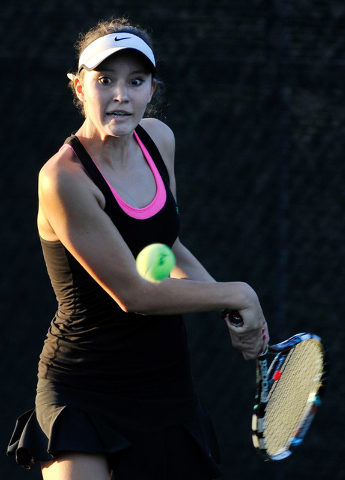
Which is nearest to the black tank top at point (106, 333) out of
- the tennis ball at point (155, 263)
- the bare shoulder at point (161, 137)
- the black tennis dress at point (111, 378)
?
the black tennis dress at point (111, 378)

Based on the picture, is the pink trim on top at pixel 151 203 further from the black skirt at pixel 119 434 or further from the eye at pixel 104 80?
the black skirt at pixel 119 434

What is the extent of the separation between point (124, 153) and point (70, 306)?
1.42 ft

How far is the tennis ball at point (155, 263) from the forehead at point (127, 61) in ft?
1.53

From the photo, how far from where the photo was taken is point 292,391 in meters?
2.47

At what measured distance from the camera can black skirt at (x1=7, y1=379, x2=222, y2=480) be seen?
202cm

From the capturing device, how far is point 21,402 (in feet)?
11.8

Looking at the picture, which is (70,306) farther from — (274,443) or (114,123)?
(274,443)

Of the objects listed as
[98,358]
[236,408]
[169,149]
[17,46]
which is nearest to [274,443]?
[98,358]

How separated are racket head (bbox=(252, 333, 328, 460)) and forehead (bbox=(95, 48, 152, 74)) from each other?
34.8 inches

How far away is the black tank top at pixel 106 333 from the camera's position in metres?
2.05

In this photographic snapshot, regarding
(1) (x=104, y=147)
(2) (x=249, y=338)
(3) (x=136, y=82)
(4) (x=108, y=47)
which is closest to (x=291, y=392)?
(2) (x=249, y=338)

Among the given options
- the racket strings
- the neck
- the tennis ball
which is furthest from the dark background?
the tennis ball

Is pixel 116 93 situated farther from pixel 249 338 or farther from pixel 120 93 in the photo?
pixel 249 338

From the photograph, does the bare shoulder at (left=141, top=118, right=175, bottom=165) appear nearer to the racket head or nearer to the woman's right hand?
the woman's right hand
